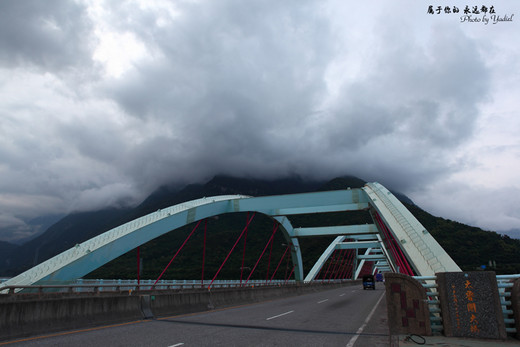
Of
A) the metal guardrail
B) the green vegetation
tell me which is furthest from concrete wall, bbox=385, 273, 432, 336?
the green vegetation

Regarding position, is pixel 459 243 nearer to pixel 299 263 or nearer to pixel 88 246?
pixel 299 263

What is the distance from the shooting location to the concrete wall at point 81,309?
295 inches

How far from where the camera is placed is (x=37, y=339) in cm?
724

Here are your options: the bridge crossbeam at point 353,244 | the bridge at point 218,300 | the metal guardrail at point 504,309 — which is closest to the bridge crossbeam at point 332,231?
the bridge at point 218,300

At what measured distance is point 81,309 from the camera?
912 cm

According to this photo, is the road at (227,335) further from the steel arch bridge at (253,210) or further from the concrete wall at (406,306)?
the steel arch bridge at (253,210)

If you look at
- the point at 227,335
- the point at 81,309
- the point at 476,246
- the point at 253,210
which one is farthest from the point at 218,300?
the point at 476,246

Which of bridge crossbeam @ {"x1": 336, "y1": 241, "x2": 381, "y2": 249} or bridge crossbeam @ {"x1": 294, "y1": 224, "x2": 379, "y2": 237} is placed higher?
bridge crossbeam @ {"x1": 294, "y1": 224, "x2": 379, "y2": 237}

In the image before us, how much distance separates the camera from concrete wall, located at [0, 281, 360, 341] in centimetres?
750

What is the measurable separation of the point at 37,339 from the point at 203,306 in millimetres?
8217

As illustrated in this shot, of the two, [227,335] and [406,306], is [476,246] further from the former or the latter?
[227,335]

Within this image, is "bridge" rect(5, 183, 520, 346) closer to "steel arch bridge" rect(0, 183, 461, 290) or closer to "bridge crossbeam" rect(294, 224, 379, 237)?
"steel arch bridge" rect(0, 183, 461, 290)

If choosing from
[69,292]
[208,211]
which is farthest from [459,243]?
[69,292]

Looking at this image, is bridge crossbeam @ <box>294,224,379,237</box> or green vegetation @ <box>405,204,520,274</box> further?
green vegetation @ <box>405,204,520,274</box>
